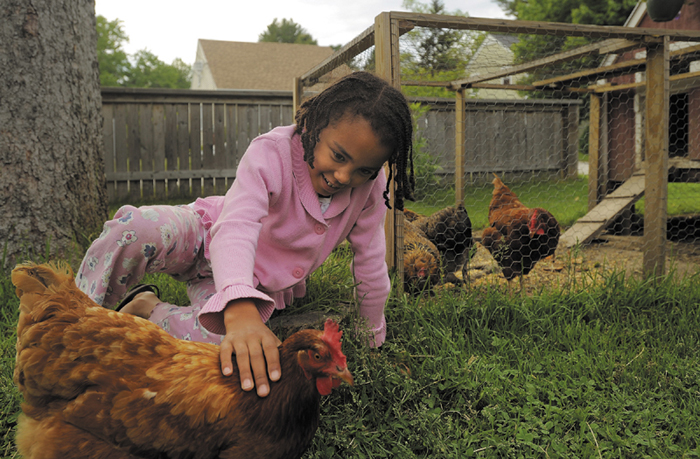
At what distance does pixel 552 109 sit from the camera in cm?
870

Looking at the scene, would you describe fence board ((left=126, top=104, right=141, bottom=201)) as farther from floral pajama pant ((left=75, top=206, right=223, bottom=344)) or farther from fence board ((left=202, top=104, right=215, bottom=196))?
floral pajama pant ((left=75, top=206, right=223, bottom=344))

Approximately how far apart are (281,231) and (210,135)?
641cm

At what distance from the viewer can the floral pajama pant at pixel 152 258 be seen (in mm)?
1611

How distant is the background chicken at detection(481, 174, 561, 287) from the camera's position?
3121 millimetres

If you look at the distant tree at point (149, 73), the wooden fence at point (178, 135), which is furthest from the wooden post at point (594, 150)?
the distant tree at point (149, 73)

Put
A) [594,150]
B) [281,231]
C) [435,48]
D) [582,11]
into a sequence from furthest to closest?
[582,11], [594,150], [435,48], [281,231]

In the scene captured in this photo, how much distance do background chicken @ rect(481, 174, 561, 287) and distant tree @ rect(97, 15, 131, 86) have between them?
2617cm

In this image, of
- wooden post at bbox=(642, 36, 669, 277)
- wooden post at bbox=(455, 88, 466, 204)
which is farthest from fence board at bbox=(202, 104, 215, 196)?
wooden post at bbox=(642, 36, 669, 277)

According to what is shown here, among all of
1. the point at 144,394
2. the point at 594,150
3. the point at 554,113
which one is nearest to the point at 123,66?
the point at 554,113

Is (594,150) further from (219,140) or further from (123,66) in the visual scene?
(123,66)

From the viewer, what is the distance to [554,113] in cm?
887

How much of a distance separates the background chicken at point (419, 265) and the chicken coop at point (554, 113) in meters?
0.26

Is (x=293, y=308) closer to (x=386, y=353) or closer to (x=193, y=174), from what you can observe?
(x=386, y=353)

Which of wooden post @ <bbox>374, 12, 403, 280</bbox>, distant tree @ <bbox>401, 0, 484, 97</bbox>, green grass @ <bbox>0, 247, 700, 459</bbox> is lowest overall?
green grass @ <bbox>0, 247, 700, 459</bbox>
